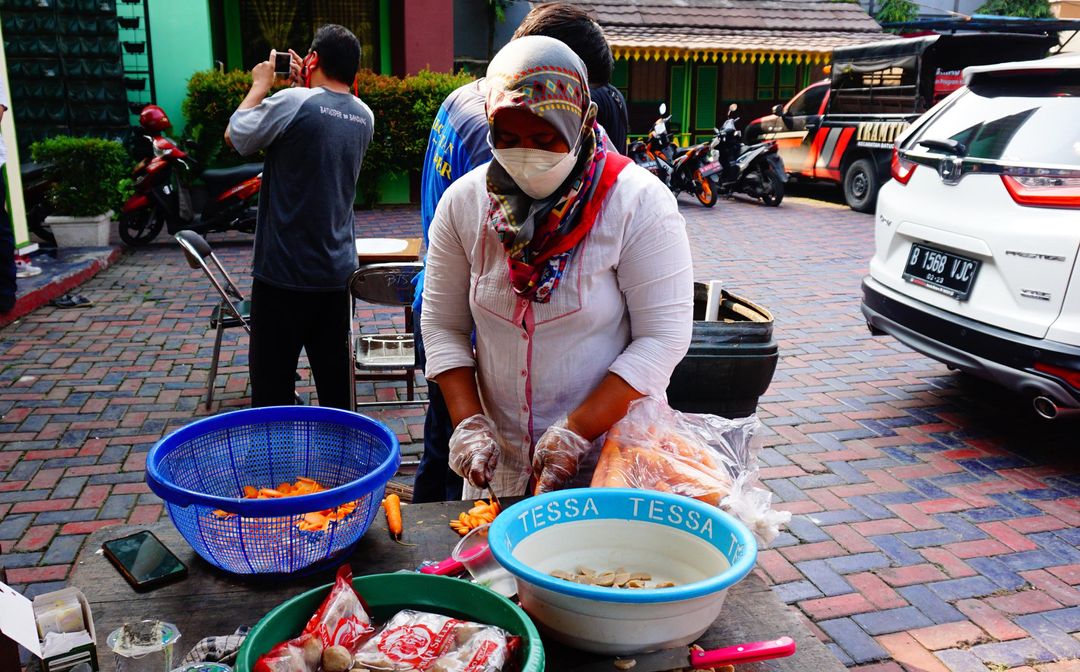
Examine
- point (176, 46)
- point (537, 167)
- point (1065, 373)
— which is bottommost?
point (1065, 373)

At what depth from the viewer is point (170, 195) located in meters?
10.2

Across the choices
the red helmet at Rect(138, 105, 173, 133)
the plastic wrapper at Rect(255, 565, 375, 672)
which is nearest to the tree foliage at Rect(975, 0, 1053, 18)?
the red helmet at Rect(138, 105, 173, 133)

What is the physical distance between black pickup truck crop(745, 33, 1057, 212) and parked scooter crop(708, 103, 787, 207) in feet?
2.74

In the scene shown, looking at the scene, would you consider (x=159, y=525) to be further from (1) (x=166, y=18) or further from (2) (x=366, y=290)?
(1) (x=166, y=18)

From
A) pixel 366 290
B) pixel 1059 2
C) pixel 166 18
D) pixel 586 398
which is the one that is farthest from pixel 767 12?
pixel 586 398

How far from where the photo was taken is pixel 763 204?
1427cm

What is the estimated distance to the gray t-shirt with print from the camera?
381 centimetres

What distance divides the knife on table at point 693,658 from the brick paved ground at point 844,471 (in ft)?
5.96

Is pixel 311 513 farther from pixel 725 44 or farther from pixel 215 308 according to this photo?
pixel 725 44

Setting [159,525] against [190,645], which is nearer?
[190,645]

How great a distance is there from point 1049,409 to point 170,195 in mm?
9199

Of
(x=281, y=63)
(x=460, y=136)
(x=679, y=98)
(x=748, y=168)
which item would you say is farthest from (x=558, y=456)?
(x=679, y=98)

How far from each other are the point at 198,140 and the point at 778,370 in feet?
29.7

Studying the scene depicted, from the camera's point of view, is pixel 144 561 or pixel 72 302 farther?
pixel 72 302
